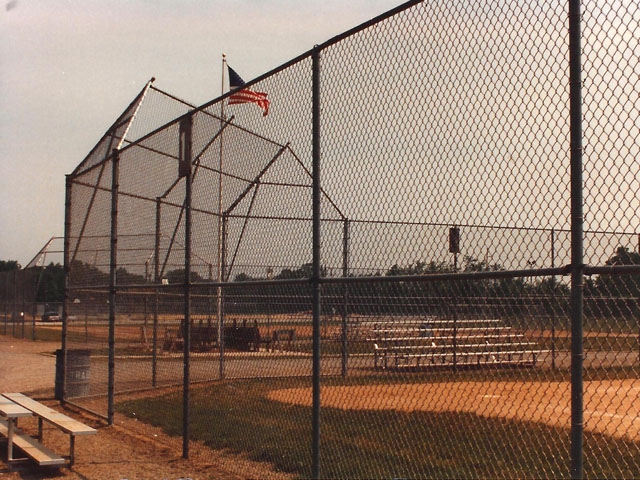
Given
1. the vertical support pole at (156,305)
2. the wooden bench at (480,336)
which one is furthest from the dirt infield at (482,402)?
the vertical support pole at (156,305)

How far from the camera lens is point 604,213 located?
3.05 meters

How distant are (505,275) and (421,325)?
6.31 ft

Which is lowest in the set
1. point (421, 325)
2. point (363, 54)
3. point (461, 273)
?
point (421, 325)

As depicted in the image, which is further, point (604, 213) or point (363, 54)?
point (363, 54)

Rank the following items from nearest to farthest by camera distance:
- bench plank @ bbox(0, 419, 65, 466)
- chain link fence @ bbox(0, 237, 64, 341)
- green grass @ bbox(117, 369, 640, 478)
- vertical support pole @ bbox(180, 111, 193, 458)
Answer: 1. green grass @ bbox(117, 369, 640, 478)
2. bench plank @ bbox(0, 419, 65, 466)
3. vertical support pole @ bbox(180, 111, 193, 458)
4. chain link fence @ bbox(0, 237, 64, 341)

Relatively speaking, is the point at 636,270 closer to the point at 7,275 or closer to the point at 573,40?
the point at 573,40

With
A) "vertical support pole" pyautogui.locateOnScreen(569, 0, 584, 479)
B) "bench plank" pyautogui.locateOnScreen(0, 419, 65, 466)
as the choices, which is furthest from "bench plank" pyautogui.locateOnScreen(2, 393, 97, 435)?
"vertical support pole" pyautogui.locateOnScreen(569, 0, 584, 479)

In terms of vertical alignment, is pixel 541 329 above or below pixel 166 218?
below

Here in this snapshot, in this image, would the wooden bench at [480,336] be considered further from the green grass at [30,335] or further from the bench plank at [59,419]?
the green grass at [30,335]

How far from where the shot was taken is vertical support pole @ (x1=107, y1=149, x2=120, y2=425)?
917cm

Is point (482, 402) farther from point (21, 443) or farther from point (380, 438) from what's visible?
point (21, 443)

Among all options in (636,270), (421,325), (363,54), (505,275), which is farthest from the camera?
(421,325)

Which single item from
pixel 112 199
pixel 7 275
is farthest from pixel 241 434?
pixel 7 275

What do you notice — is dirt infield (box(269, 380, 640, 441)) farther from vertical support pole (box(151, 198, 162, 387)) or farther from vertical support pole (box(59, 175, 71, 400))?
vertical support pole (box(59, 175, 71, 400))
